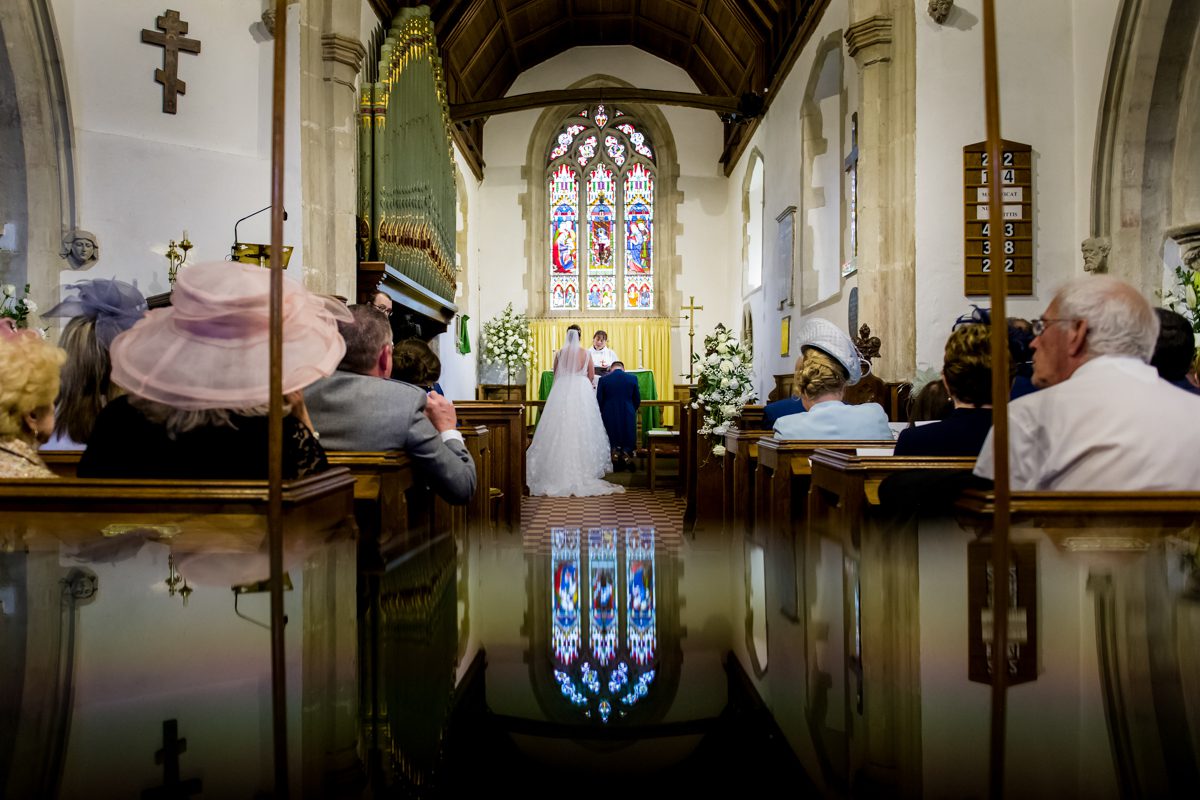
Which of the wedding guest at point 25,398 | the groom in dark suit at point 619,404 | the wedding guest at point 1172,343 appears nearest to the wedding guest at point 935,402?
the wedding guest at point 1172,343

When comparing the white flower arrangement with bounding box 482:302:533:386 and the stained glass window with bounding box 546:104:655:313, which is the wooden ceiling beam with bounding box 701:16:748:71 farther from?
the white flower arrangement with bounding box 482:302:533:386

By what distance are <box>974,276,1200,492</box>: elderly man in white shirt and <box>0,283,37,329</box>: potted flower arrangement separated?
4.47 m

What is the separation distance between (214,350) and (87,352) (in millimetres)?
577

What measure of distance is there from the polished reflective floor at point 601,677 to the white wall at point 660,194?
475 inches

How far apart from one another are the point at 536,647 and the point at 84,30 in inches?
204

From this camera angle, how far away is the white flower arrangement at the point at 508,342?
12.6 metres

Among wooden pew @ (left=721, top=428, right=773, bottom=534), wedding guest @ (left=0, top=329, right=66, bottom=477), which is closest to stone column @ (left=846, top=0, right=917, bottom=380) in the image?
wooden pew @ (left=721, top=428, right=773, bottom=534)

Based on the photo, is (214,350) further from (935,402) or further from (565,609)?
(935,402)

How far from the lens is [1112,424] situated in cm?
156

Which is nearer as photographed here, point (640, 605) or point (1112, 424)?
point (640, 605)

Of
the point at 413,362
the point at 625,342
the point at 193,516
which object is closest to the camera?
the point at 193,516

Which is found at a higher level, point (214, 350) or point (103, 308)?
point (103, 308)

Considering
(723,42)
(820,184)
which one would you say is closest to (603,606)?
(820,184)

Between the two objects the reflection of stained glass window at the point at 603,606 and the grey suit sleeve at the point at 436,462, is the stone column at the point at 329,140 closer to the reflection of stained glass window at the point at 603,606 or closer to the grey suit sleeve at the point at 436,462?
the grey suit sleeve at the point at 436,462
